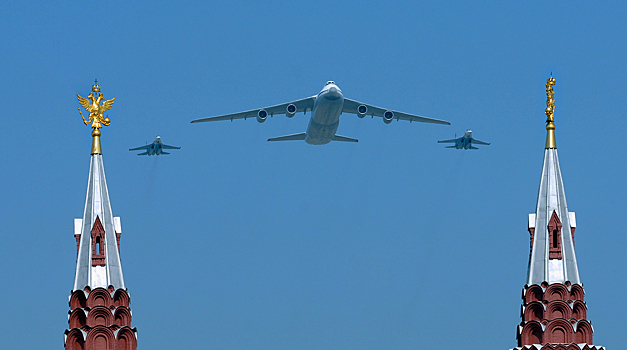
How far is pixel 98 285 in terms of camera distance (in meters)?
82.9

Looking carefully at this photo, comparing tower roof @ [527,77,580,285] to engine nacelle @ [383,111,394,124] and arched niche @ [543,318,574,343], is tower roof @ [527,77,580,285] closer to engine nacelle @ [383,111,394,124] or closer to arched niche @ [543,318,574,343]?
arched niche @ [543,318,574,343]

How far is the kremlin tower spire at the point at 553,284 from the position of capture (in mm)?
83812

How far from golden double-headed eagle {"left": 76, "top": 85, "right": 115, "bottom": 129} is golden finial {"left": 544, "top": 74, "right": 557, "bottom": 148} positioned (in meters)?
25.8

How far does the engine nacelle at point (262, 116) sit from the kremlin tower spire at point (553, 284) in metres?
41.4

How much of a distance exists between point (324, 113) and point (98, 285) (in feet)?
137

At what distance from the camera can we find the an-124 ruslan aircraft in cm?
12031

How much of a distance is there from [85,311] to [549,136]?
29210mm

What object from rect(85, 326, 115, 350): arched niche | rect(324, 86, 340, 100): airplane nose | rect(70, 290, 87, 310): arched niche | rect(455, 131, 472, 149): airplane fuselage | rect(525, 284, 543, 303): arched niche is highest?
rect(455, 131, 472, 149): airplane fuselage

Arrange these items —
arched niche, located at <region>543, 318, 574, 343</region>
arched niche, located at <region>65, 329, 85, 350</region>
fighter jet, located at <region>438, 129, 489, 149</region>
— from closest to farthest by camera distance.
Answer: arched niche, located at <region>65, 329, 85, 350</region>, arched niche, located at <region>543, 318, 574, 343</region>, fighter jet, located at <region>438, 129, 489, 149</region>

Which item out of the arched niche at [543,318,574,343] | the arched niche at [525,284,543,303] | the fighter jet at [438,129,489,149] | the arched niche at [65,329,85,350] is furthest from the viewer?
the fighter jet at [438,129,489,149]

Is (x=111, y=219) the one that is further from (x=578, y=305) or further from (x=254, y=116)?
(x=254, y=116)

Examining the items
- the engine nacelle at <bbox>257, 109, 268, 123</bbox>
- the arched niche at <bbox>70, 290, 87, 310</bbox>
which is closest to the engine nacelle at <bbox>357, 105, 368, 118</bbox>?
the engine nacelle at <bbox>257, 109, 268, 123</bbox>

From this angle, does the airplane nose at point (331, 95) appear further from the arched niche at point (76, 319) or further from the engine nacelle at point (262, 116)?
the arched niche at point (76, 319)

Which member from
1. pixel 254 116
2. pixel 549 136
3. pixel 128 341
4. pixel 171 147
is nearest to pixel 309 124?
pixel 254 116
